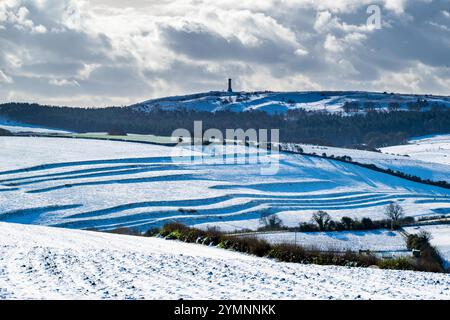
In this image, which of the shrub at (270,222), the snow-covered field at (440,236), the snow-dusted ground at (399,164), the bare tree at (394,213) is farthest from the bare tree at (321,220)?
the snow-dusted ground at (399,164)

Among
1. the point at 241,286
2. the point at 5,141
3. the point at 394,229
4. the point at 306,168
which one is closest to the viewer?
the point at 241,286

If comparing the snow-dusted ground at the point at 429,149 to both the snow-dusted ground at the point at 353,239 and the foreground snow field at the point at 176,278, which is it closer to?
the snow-dusted ground at the point at 353,239

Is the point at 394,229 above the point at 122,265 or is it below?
below

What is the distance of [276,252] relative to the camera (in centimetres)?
2072

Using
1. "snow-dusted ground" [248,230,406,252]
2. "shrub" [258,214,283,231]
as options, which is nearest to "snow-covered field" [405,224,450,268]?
"snow-dusted ground" [248,230,406,252]

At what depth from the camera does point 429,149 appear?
15262 centimetres

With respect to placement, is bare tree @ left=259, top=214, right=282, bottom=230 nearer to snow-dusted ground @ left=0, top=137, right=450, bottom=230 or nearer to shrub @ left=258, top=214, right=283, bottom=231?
shrub @ left=258, top=214, right=283, bottom=231

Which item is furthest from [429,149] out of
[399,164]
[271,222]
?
[271,222]

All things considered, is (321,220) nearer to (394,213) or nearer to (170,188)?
(394,213)

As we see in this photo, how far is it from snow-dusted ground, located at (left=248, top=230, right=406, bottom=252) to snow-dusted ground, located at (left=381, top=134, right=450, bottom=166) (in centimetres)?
6999

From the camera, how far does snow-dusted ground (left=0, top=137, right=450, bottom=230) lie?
62.4 meters

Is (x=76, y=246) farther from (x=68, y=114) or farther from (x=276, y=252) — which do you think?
(x=68, y=114)
